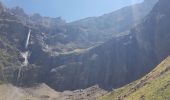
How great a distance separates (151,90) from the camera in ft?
518

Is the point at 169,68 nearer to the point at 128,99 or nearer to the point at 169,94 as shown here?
the point at 128,99

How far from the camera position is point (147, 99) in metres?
147

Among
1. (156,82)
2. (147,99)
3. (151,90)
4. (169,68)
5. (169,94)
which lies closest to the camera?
(169,94)

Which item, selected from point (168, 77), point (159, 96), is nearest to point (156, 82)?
point (168, 77)

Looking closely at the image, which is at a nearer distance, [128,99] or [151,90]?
[151,90]

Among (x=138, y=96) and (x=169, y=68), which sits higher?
(x=169, y=68)

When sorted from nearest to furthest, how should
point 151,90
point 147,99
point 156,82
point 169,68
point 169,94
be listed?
1. point 169,94
2. point 147,99
3. point 151,90
4. point 156,82
5. point 169,68

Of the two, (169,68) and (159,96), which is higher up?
(169,68)

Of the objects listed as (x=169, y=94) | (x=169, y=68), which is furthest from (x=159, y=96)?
(x=169, y=68)

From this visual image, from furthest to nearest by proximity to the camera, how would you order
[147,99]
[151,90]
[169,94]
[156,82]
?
[156,82]
[151,90]
[147,99]
[169,94]

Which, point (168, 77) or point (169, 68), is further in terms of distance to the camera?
point (169, 68)

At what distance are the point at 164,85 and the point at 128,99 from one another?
24.7m

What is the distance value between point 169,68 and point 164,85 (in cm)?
3628

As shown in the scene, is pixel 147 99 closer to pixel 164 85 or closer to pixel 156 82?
pixel 164 85
